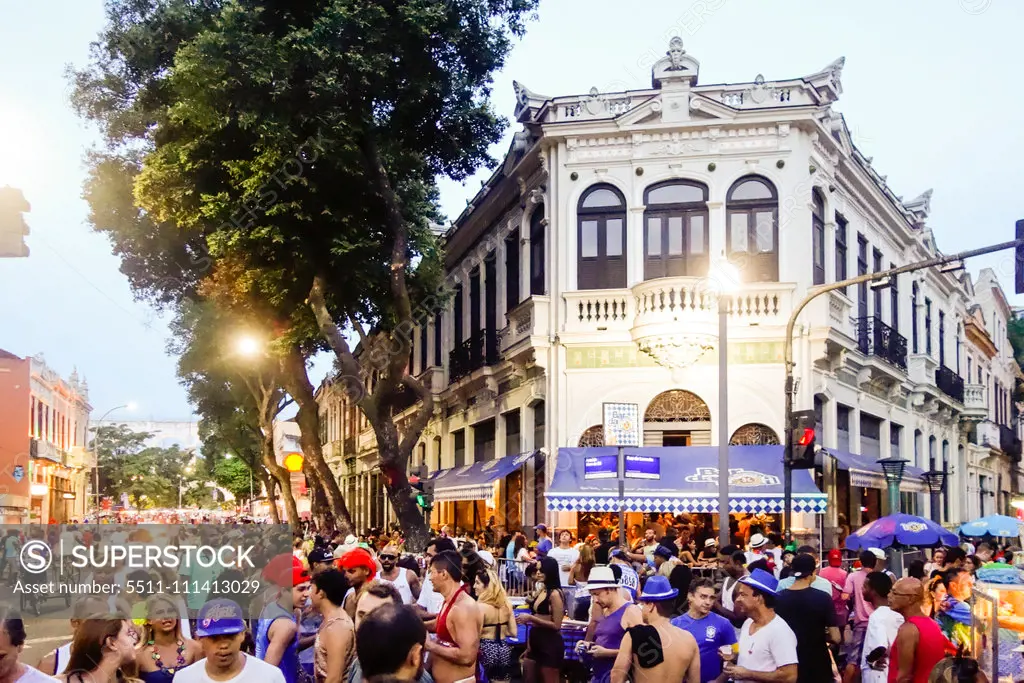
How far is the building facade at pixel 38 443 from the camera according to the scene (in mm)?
48281

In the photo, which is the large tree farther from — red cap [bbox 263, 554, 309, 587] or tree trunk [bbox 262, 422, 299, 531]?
tree trunk [bbox 262, 422, 299, 531]

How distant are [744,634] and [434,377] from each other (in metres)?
26.5

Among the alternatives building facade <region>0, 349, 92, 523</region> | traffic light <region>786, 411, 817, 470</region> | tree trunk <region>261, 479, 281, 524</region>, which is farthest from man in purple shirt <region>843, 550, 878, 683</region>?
tree trunk <region>261, 479, 281, 524</region>

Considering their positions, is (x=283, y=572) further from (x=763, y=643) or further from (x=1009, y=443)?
(x=1009, y=443)

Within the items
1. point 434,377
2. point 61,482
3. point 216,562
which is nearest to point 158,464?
point 61,482

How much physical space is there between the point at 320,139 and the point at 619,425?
767 centimetres

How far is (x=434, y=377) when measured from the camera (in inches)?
1328

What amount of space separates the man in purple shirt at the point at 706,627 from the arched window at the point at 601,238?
1521 cm

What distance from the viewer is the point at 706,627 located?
7.91 m

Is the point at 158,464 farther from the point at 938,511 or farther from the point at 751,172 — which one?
the point at 751,172

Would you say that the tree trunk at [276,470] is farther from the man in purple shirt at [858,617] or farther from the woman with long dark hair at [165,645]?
the woman with long dark hair at [165,645]

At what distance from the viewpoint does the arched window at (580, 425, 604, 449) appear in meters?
22.7

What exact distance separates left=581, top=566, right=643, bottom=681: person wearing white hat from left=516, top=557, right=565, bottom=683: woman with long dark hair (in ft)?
4.62

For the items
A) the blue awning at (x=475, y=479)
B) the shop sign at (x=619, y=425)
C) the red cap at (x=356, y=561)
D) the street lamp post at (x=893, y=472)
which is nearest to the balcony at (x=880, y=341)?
the street lamp post at (x=893, y=472)
